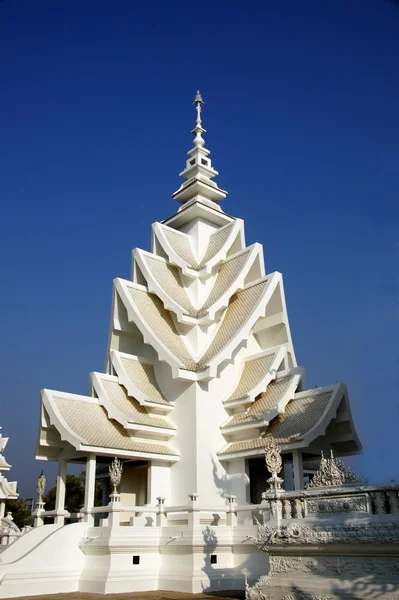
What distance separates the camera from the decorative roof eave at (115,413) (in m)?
15.7

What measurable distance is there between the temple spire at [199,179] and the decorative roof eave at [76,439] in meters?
9.45

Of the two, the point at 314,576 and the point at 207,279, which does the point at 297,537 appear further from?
the point at 207,279

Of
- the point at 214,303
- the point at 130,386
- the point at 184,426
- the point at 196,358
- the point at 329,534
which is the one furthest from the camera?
the point at 214,303

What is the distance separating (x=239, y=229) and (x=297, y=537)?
13040mm

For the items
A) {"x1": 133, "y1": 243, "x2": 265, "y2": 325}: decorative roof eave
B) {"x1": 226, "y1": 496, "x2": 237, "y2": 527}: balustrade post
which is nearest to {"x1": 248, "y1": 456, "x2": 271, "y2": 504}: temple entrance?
{"x1": 226, "y1": 496, "x2": 237, "y2": 527}: balustrade post

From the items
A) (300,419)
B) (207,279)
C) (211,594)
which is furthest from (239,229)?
(211,594)

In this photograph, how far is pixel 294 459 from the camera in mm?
14922

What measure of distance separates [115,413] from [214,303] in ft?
15.6

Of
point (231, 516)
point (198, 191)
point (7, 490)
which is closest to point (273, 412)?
point (231, 516)

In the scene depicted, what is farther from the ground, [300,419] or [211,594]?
[300,419]

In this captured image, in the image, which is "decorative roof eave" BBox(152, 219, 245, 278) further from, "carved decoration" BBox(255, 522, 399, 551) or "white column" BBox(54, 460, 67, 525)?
"carved decoration" BBox(255, 522, 399, 551)

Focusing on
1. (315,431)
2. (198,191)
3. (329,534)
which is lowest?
(329,534)

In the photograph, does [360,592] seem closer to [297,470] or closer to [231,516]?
[231,516]

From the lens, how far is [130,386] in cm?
1677
